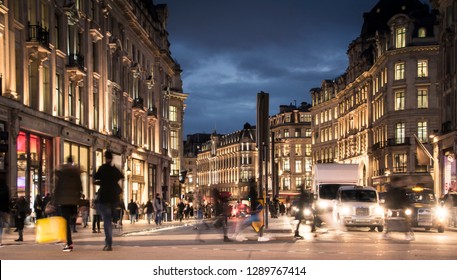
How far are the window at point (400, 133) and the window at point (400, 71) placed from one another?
16.4 feet

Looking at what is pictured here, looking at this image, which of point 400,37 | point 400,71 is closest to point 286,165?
point 400,71

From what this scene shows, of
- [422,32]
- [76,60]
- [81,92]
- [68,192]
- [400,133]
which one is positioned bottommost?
[68,192]

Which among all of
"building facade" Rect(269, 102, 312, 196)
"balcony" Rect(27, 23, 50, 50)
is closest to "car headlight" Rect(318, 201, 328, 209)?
"balcony" Rect(27, 23, 50, 50)

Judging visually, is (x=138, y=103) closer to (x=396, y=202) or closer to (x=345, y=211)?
(x=345, y=211)

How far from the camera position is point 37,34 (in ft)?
128

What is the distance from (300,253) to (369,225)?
1794 centimetres

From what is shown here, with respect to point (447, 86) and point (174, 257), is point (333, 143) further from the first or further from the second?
point (174, 257)

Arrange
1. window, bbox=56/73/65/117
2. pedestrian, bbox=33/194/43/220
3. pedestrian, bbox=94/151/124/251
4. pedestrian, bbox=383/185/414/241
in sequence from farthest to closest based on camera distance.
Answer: window, bbox=56/73/65/117 → pedestrian, bbox=33/194/43/220 → pedestrian, bbox=383/185/414/241 → pedestrian, bbox=94/151/124/251

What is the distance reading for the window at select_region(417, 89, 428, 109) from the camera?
8994 cm

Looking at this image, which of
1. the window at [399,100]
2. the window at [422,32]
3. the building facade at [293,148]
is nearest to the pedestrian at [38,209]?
the window at [399,100]

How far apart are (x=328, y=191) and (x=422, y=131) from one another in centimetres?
5081

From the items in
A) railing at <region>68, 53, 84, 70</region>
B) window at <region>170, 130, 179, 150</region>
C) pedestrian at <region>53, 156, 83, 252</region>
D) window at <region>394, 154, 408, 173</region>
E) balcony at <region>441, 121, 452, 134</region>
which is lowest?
pedestrian at <region>53, 156, 83, 252</region>

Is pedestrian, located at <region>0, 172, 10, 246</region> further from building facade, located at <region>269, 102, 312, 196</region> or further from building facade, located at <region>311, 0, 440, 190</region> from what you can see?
building facade, located at <region>269, 102, 312, 196</region>

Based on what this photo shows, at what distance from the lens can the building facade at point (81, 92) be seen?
3662cm
